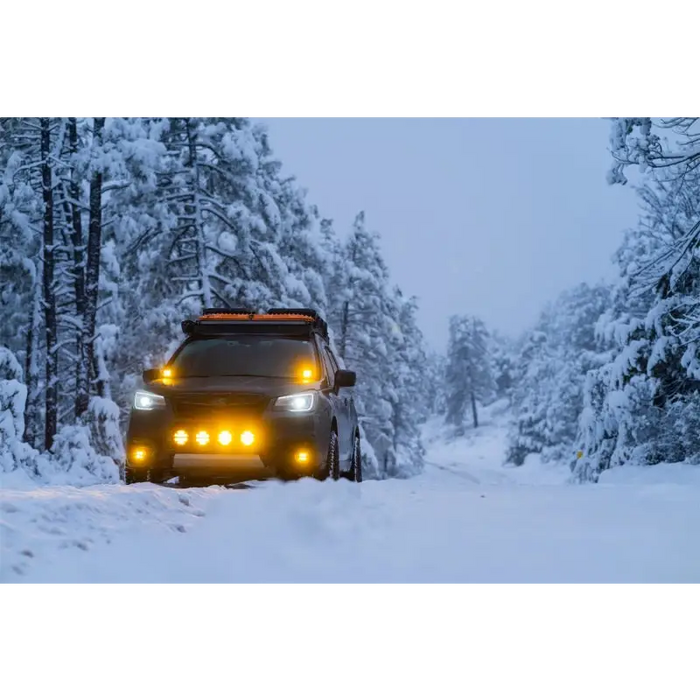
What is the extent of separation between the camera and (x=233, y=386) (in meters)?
8.86

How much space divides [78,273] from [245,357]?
49.0ft

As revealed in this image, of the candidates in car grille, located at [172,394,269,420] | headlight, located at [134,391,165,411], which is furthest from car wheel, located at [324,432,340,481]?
headlight, located at [134,391,165,411]

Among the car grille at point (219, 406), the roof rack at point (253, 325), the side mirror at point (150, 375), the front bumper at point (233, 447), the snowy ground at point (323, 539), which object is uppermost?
the roof rack at point (253, 325)

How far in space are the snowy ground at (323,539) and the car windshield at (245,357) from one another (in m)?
1.51

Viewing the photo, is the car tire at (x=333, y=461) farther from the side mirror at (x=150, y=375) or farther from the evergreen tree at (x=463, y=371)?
the evergreen tree at (x=463, y=371)

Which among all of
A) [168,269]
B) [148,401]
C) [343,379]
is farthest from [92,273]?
[148,401]

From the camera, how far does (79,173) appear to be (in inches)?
759

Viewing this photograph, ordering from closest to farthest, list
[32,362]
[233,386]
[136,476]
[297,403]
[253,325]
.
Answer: [297,403] → [233,386] → [136,476] → [253,325] → [32,362]

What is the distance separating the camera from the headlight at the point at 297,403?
8.70m

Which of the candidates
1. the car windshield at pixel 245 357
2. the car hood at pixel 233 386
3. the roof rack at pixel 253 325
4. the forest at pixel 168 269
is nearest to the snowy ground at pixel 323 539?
the car hood at pixel 233 386

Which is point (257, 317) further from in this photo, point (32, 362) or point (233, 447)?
point (32, 362)
